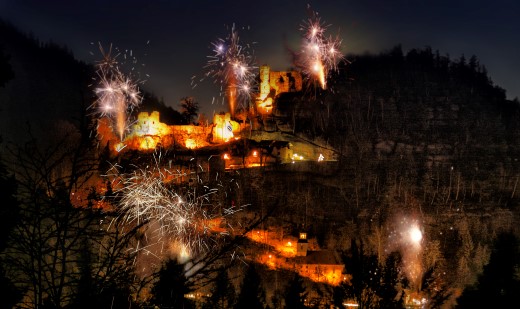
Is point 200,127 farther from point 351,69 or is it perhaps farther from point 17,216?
point 17,216

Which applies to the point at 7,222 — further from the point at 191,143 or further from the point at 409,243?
the point at 191,143

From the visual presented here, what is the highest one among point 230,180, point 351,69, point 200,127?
point 351,69

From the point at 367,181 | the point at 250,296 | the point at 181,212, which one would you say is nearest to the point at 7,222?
the point at 250,296

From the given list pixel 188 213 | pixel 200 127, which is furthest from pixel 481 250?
pixel 200 127

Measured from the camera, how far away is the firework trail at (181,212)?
28.7m

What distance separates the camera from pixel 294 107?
4991 cm

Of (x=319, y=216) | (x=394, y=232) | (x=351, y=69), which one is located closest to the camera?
(x=319, y=216)

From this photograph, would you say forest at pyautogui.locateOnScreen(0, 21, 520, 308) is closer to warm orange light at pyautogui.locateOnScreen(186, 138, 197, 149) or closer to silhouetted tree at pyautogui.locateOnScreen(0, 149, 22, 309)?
warm orange light at pyautogui.locateOnScreen(186, 138, 197, 149)

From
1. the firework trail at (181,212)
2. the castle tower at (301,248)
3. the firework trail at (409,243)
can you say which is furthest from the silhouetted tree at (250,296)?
the firework trail at (409,243)

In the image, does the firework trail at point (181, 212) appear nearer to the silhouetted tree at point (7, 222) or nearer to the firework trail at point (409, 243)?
the firework trail at point (409, 243)

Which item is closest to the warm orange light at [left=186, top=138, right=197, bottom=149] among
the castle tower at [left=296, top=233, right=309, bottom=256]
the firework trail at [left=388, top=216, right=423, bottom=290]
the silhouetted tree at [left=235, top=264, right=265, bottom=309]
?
the castle tower at [left=296, top=233, right=309, bottom=256]

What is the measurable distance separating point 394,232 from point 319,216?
302 inches

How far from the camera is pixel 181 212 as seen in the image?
1196 inches

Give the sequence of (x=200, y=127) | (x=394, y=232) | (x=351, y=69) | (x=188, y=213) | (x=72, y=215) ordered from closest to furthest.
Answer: (x=72, y=215) < (x=188, y=213) < (x=394, y=232) < (x=200, y=127) < (x=351, y=69)
